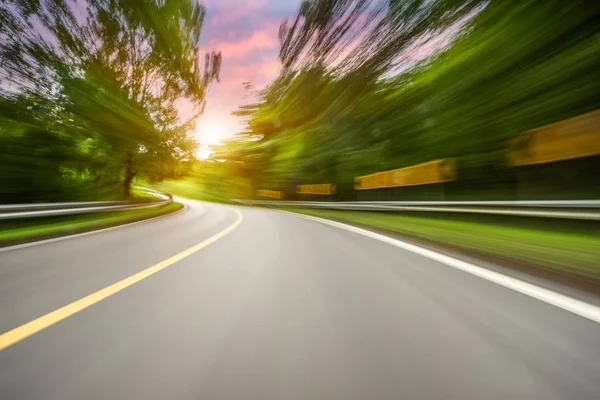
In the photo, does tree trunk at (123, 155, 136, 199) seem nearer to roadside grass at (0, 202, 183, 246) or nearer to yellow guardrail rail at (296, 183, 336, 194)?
roadside grass at (0, 202, 183, 246)

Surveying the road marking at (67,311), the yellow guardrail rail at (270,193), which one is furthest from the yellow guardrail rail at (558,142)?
the yellow guardrail rail at (270,193)

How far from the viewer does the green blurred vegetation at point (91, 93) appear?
35.8 feet

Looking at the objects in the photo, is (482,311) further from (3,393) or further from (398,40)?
(398,40)

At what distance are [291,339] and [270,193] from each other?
35.3 metres

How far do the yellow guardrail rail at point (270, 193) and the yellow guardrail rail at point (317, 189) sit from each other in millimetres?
4493

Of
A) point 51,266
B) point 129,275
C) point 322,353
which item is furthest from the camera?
point 51,266

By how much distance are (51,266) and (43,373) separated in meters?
3.02

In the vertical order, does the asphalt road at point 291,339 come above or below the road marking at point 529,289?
below

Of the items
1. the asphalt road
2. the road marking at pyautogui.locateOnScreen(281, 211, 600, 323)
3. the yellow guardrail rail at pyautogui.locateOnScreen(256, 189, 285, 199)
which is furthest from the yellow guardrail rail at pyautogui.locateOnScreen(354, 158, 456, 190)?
the yellow guardrail rail at pyautogui.locateOnScreen(256, 189, 285, 199)

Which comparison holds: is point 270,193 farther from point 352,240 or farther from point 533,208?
point 533,208

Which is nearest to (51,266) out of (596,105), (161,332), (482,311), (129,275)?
(129,275)

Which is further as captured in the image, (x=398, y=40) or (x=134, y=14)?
(x=134, y=14)

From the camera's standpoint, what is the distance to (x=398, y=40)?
1131 centimetres

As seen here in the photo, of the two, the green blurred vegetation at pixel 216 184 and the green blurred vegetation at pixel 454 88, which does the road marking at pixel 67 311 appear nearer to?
the green blurred vegetation at pixel 454 88
